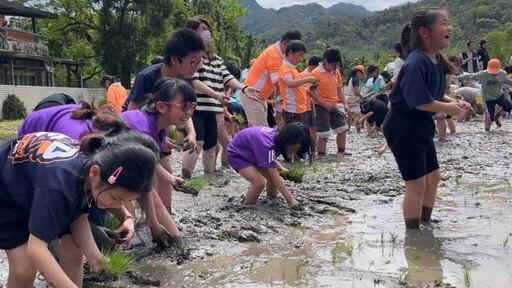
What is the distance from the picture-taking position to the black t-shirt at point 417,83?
4.05 m

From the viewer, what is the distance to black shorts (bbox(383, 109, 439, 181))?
14.1ft

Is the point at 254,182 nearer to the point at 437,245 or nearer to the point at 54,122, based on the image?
the point at 437,245

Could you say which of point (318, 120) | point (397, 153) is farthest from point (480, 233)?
point (318, 120)

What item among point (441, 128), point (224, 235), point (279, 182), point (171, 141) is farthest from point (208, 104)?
point (441, 128)

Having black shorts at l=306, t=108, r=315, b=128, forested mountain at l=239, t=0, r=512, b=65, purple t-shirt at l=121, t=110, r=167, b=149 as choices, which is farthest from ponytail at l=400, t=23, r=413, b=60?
forested mountain at l=239, t=0, r=512, b=65

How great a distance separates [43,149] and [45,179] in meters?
0.20

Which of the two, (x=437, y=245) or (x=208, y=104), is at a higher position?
(x=208, y=104)

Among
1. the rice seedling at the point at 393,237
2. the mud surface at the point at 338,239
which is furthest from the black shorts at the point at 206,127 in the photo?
the rice seedling at the point at 393,237

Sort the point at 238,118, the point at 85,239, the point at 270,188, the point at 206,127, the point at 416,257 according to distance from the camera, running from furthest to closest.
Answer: the point at 238,118, the point at 206,127, the point at 270,188, the point at 416,257, the point at 85,239

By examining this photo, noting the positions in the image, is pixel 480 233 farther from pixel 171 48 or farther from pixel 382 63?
pixel 382 63

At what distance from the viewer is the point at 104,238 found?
10.7 feet

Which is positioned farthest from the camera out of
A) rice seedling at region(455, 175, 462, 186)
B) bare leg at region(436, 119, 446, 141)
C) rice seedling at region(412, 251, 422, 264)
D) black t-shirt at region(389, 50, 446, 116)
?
bare leg at region(436, 119, 446, 141)

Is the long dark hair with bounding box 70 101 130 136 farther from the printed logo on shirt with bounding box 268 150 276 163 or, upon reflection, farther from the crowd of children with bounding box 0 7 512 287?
the printed logo on shirt with bounding box 268 150 276 163

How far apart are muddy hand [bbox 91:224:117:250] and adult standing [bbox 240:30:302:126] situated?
4.35m
